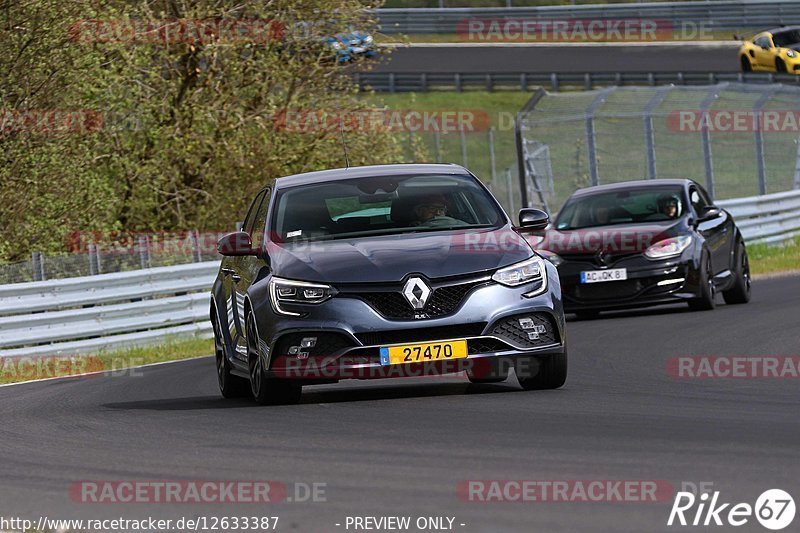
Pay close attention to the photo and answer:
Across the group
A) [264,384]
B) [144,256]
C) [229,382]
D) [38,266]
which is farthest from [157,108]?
[264,384]

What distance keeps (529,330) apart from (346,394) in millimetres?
1659

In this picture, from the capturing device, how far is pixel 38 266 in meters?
19.6

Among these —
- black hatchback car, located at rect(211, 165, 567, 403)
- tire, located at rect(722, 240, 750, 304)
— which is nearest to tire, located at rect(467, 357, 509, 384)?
A: black hatchback car, located at rect(211, 165, 567, 403)

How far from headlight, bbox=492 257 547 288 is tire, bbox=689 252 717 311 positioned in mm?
7806

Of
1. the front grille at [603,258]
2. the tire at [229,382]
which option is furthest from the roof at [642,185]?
the tire at [229,382]

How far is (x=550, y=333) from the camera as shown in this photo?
10477 mm

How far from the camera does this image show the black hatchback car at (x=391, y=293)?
396 inches

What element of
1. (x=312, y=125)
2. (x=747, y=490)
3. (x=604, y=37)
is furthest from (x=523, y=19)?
(x=747, y=490)

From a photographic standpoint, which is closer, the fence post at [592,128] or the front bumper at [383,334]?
the front bumper at [383,334]

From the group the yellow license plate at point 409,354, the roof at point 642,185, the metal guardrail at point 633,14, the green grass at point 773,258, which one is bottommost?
the metal guardrail at point 633,14

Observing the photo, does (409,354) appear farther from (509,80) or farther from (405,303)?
(509,80)

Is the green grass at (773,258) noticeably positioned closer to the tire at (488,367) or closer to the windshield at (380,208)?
the windshield at (380,208)

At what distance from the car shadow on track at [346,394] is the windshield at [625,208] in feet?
24.3

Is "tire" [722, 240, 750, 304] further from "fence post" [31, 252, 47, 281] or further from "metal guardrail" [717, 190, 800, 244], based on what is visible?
"metal guardrail" [717, 190, 800, 244]
